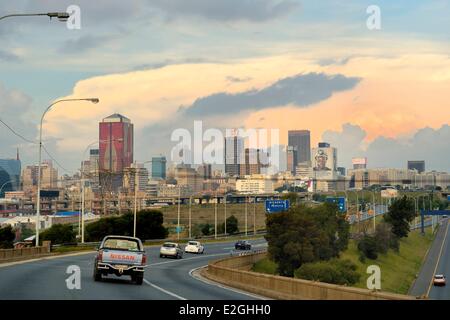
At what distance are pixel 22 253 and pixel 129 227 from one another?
204 ft

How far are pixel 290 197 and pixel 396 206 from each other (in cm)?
6992

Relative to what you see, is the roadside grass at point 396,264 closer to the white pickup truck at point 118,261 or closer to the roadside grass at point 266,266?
the roadside grass at point 266,266

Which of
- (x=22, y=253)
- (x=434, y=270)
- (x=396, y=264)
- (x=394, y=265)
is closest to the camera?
(x=22, y=253)

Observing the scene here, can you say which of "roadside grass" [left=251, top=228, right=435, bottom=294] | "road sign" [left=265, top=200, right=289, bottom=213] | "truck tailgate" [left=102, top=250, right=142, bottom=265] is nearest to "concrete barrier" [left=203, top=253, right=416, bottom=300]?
"truck tailgate" [left=102, top=250, right=142, bottom=265]

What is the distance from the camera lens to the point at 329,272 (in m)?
84.4

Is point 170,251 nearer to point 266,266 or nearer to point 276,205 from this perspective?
point 266,266

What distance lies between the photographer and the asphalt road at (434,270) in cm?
9438

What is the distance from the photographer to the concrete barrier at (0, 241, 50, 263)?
2078 inches

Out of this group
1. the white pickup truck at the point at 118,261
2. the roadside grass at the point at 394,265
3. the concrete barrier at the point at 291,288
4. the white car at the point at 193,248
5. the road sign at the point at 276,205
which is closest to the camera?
the concrete barrier at the point at 291,288

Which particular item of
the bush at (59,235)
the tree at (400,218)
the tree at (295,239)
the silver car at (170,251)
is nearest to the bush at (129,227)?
the bush at (59,235)

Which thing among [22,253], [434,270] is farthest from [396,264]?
[22,253]

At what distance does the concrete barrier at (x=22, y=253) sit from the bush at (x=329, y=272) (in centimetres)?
2576

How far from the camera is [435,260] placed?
145m
